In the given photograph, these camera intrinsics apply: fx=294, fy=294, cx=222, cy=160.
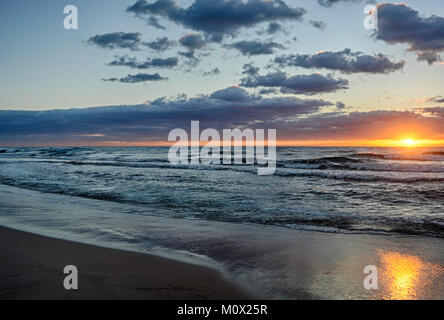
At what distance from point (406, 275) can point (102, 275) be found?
4003 millimetres

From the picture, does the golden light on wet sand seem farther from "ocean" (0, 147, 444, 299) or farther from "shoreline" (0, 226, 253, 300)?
"shoreline" (0, 226, 253, 300)

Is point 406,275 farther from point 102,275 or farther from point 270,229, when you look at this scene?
point 102,275

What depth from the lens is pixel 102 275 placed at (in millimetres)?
3791

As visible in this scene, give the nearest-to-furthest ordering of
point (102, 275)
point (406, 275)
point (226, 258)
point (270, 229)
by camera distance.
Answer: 1. point (102, 275)
2. point (406, 275)
3. point (226, 258)
4. point (270, 229)

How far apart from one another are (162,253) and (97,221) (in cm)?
301

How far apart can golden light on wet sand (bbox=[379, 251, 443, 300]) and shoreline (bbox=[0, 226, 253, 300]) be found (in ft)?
5.71

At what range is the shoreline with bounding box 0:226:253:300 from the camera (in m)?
3.28

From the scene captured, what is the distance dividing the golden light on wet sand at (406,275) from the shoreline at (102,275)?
1742mm

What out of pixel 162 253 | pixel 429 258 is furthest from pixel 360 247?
pixel 162 253

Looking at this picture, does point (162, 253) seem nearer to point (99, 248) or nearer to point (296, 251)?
point (99, 248)

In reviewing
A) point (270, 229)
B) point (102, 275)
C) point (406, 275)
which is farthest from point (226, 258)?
point (406, 275)

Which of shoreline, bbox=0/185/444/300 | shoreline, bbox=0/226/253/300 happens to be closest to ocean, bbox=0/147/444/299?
shoreline, bbox=0/185/444/300

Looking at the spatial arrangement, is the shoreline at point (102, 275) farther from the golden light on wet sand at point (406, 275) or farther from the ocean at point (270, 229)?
the golden light on wet sand at point (406, 275)
